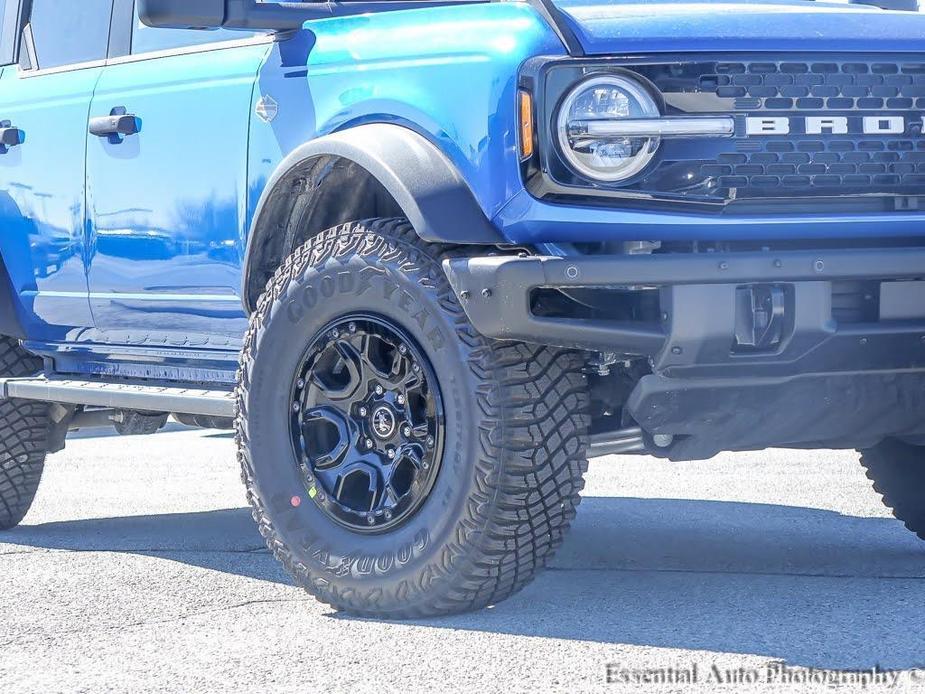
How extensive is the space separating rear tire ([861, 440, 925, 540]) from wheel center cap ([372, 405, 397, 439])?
1766 mm

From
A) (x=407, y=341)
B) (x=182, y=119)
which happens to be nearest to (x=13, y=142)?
(x=182, y=119)

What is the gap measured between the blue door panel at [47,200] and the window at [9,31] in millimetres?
269

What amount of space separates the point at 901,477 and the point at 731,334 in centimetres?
167

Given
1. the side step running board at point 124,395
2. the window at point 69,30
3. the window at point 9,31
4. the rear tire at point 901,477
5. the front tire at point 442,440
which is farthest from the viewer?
the window at point 9,31

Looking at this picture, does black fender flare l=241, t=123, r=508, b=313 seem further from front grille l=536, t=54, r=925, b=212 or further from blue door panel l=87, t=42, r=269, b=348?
blue door panel l=87, t=42, r=269, b=348

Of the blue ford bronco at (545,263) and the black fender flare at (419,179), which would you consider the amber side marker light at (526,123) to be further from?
the black fender flare at (419,179)

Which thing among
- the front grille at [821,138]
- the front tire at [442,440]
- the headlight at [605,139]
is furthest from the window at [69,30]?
the front grille at [821,138]

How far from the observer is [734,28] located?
397cm

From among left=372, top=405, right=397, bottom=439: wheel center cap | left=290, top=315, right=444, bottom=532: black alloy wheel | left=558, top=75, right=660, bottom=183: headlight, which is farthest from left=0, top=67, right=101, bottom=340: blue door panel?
left=558, top=75, right=660, bottom=183: headlight

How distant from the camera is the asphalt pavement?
3527 millimetres

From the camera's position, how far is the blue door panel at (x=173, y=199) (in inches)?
196

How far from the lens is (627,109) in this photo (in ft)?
12.8

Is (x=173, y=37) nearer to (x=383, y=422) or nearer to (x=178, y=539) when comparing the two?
(x=178, y=539)

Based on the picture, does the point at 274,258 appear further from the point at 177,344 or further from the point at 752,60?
the point at 752,60
